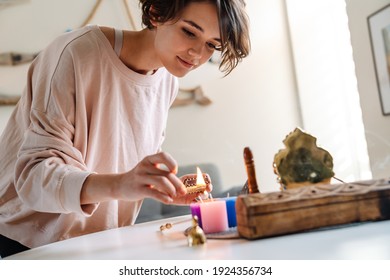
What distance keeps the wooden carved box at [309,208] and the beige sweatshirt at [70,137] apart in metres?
0.27

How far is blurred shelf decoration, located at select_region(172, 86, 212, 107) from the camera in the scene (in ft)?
7.65

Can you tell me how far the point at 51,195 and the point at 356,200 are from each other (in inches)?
17.4

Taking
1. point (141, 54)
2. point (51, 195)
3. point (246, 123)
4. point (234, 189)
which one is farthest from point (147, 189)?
point (246, 123)

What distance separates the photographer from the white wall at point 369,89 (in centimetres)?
191

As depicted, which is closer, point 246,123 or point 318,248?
point 318,248

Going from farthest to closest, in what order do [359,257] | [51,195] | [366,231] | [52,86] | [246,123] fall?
[246,123]
[52,86]
[51,195]
[366,231]
[359,257]

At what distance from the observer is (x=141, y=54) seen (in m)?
0.97

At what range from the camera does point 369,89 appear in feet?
6.42

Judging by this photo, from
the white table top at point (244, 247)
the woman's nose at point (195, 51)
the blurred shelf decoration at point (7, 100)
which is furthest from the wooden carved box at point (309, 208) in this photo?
the blurred shelf decoration at point (7, 100)

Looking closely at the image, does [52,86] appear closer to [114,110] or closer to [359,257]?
[114,110]

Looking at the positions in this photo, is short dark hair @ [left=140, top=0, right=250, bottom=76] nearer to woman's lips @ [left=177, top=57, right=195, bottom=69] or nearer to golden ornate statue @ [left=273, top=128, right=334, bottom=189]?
woman's lips @ [left=177, top=57, right=195, bottom=69]

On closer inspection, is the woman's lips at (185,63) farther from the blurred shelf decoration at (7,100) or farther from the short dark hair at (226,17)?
the blurred shelf decoration at (7,100)

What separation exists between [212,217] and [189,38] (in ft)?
1.21

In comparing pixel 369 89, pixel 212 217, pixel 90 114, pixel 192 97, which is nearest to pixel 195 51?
pixel 90 114
